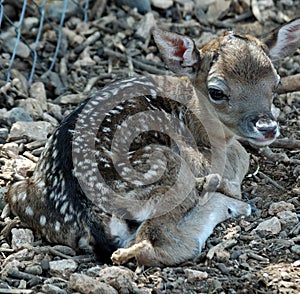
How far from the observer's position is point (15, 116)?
6129 millimetres

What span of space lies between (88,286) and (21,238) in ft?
3.04

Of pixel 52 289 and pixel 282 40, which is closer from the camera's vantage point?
pixel 52 289

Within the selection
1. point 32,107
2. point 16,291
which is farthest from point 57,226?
point 32,107

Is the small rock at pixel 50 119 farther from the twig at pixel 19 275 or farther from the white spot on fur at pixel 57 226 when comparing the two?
the twig at pixel 19 275

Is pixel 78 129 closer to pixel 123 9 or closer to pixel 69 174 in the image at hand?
pixel 69 174

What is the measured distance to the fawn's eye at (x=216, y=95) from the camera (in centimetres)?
521

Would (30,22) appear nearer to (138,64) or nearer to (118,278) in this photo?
(138,64)

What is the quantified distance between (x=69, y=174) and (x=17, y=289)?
84cm

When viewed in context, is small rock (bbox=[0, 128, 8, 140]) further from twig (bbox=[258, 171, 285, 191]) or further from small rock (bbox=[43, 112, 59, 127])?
twig (bbox=[258, 171, 285, 191])

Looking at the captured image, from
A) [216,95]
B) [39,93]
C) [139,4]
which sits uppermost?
[216,95]

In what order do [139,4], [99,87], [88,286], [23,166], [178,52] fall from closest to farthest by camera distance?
1. [88,286]
2. [178,52]
3. [23,166]
4. [99,87]
5. [139,4]

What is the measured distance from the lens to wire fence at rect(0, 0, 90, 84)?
6.79 metres

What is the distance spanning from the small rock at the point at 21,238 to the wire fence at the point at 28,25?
196 cm

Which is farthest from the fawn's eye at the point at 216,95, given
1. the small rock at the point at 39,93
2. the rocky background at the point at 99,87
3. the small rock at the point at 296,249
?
the small rock at the point at 39,93
